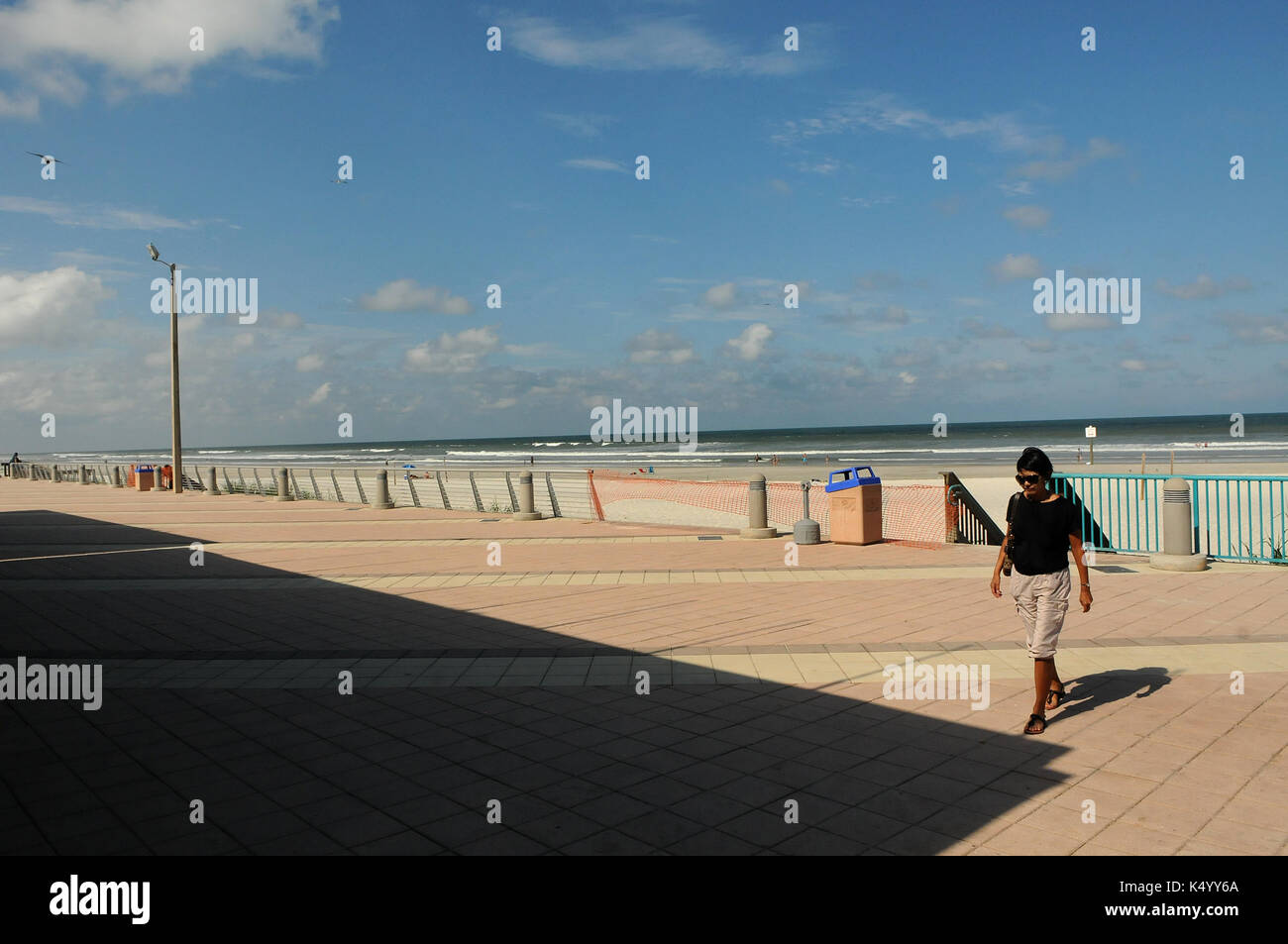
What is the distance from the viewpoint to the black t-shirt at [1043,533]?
18.2 ft

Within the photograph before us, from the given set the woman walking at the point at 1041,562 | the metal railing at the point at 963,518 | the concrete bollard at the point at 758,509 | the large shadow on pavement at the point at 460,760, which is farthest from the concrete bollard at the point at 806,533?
the woman walking at the point at 1041,562

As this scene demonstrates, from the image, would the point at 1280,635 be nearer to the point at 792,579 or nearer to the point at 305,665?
the point at 792,579

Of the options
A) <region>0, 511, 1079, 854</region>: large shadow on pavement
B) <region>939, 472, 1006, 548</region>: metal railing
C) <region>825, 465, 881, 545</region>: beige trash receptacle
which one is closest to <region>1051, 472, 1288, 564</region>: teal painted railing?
<region>939, 472, 1006, 548</region>: metal railing

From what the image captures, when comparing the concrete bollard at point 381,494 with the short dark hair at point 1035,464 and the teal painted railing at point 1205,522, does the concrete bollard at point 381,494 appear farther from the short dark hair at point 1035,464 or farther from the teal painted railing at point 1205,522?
the short dark hair at point 1035,464

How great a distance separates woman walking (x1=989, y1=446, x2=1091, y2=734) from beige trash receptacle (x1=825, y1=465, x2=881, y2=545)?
8101 mm

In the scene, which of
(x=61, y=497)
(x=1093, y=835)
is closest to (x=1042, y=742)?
(x=1093, y=835)

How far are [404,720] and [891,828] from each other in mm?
3360

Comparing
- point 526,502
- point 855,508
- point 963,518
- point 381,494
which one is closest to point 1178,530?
point 963,518

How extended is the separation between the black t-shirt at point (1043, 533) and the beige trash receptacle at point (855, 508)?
814cm

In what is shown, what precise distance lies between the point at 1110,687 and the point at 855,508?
7543 millimetres

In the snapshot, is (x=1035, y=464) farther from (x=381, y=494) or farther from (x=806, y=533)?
(x=381, y=494)
